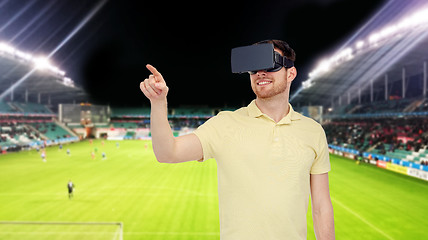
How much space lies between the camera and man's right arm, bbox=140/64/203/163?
161cm

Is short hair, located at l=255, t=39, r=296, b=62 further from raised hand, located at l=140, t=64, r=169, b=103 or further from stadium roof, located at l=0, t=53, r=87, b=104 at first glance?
stadium roof, located at l=0, t=53, r=87, b=104

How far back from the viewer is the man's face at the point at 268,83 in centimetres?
188

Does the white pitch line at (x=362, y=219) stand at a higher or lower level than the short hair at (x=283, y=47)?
lower

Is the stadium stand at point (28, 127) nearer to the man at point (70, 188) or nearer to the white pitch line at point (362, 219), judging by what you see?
the man at point (70, 188)

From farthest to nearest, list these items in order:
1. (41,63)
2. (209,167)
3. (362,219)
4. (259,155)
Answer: (41,63)
(209,167)
(362,219)
(259,155)

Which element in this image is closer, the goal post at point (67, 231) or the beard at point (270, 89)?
the beard at point (270, 89)

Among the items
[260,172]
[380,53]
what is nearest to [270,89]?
[260,172]

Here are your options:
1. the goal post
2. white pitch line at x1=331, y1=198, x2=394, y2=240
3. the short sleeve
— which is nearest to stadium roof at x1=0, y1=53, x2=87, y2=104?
the goal post

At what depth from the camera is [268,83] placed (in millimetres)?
1889

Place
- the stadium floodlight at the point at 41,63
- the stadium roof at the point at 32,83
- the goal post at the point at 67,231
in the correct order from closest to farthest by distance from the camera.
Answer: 1. the goal post at the point at 67,231
2. the stadium roof at the point at 32,83
3. the stadium floodlight at the point at 41,63

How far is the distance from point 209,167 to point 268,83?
25.2 m

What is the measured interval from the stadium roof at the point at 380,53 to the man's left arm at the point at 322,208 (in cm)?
2680

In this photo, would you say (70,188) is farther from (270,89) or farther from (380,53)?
(380,53)

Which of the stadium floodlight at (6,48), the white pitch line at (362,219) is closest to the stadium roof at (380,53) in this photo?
the white pitch line at (362,219)
